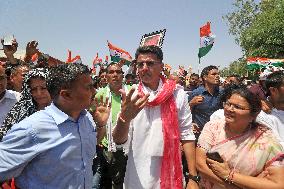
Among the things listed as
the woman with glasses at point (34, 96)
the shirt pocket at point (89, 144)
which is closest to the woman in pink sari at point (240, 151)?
the shirt pocket at point (89, 144)

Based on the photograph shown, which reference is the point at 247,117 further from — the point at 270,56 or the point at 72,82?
the point at 270,56

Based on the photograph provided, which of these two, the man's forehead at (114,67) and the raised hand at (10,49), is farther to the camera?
the raised hand at (10,49)

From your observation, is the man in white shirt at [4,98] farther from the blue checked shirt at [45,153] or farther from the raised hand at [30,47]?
the raised hand at [30,47]

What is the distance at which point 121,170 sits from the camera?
5121mm

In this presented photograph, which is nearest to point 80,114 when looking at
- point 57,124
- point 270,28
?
point 57,124

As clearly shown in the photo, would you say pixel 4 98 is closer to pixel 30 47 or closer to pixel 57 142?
pixel 57 142

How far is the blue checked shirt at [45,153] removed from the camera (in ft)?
7.38

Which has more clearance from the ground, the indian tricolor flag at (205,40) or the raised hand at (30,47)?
the indian tricolor flag at (205,40)

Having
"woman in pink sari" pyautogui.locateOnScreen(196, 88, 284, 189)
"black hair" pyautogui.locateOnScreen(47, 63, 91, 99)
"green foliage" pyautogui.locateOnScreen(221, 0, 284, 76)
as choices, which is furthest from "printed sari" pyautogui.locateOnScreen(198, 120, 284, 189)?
"green foliage" pyautogui.locateOnScreen(221, 0, 284, 76)

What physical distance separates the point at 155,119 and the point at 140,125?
15 centimetres

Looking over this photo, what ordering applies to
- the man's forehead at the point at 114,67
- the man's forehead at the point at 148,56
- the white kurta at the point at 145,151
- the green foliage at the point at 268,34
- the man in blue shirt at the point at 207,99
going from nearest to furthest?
the white kurta at the point at 145,151 < the man's forehead at the point at 148,56 < the man's forehead at the point at 114,67 < the man in blue shirt at the point at 207,99 < the green foliage at the point at 268,34

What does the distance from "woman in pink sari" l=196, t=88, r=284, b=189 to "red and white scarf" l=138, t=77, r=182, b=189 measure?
0.76ft

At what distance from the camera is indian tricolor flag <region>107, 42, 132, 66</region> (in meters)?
12.7

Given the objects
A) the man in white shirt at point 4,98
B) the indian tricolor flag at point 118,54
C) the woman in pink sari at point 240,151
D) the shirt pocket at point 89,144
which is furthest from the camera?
the indian tricolor flag at point 118,54
